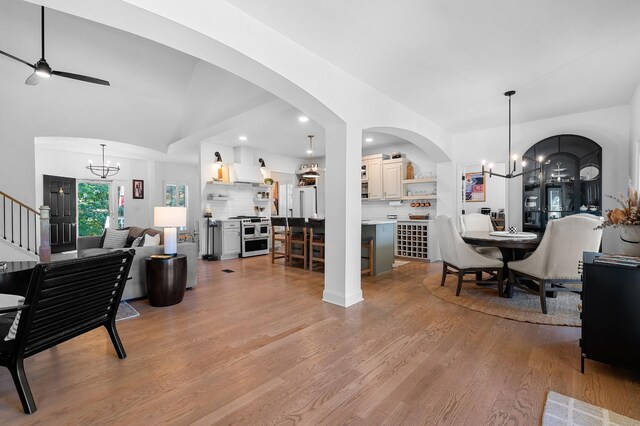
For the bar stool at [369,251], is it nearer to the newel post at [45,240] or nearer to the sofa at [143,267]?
the sofa at [143,267]

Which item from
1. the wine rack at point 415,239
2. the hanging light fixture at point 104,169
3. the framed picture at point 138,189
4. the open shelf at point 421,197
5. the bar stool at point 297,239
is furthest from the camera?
the framed picture at point 138,189

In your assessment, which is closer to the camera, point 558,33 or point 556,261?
point 558,33

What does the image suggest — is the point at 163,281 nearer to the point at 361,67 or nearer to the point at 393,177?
the point at 361,67

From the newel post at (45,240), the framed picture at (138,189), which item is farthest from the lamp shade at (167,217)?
the framed picture at (138,189)

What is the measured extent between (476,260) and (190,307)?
346 centimetres

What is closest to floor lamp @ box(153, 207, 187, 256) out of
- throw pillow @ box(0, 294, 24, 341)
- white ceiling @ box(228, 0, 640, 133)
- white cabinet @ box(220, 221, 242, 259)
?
throw pillow @ box(0, 294, 24, 341)

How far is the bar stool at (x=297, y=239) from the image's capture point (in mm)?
5496

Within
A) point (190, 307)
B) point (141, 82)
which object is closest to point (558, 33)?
point (190, 307)

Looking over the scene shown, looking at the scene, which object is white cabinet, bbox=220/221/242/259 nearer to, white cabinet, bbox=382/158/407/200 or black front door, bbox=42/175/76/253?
white cabinet, bbox=382/158/407/200

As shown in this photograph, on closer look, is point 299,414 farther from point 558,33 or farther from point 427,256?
point 427,256

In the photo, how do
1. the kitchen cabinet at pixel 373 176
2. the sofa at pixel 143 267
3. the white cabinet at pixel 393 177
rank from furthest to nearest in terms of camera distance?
the kitchen cabinet at pixel 373 176, the white cabinet at pixel 393 177, the sofa at pixel 143 267

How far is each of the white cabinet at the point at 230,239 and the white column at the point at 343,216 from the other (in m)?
3.69

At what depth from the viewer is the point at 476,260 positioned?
142 inches

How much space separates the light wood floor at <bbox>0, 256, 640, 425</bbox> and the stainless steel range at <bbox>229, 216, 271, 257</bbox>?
→ 3.61 m
